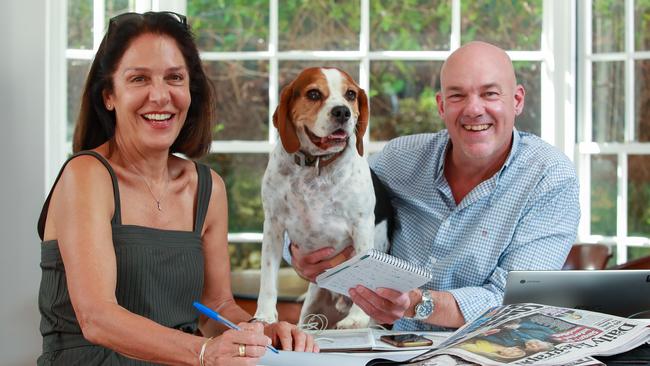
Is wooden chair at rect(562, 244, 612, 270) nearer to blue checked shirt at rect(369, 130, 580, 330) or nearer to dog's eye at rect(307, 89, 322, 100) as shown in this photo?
blue checked shirt at rect(369, 130, 580, 330)

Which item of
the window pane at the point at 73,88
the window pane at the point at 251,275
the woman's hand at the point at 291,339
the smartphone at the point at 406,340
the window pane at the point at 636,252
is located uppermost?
the window pane at the point at 73,88

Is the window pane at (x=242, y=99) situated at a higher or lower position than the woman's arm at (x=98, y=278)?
higher

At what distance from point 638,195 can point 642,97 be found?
1.46 feet

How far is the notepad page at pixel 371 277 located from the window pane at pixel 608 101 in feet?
8.83

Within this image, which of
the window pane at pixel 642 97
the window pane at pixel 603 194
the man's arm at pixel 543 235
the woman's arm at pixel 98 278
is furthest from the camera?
the window pane at pixel 603 194

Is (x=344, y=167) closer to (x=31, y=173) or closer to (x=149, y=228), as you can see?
(x=149, y=228)

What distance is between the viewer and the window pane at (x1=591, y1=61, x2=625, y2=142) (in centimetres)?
417

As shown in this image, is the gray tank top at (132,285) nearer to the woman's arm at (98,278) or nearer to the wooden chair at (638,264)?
the woman's arm at (98,278)

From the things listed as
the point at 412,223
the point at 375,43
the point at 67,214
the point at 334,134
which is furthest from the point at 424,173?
the point at 375,43

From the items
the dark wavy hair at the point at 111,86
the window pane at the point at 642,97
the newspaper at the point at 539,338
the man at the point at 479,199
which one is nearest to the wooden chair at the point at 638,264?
the man at the point at 479,199

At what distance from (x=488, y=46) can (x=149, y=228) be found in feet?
3.58

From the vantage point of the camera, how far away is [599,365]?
1.21 m

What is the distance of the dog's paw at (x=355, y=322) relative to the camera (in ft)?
7.59

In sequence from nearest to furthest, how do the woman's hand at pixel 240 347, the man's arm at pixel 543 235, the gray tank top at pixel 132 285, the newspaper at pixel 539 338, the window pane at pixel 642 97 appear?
the newspaper at pixel 539 338, the woman's hand at pixel 240 347, the gray tank top at pixel 132 285, the man's arm at pixel 543 235, the window pane at pixel 642 97
